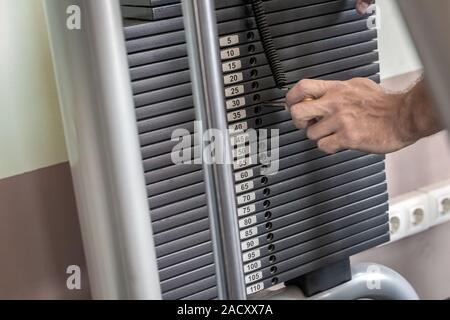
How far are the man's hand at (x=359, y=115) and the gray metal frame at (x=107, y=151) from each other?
33 centimetres

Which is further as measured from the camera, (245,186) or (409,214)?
(409,214)

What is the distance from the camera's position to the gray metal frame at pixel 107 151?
525mm

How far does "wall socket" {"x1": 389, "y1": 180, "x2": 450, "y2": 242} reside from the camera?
1.50 meters

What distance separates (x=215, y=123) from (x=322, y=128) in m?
0.32

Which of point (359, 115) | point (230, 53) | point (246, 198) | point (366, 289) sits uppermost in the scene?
point (230, 53)

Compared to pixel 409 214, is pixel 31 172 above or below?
above

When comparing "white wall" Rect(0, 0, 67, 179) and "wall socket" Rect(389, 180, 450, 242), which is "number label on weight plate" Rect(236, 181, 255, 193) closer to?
"white wall" Rect(0, 0, 67, 179)

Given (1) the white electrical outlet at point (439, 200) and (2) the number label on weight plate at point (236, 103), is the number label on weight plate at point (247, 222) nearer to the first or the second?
(2) the number label on weight plate at point (236, 103)

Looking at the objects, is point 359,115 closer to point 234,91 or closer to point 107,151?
point 234,91

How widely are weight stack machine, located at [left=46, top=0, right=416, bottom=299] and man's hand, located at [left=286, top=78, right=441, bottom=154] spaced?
11 centimetres

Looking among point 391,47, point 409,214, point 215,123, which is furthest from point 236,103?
point 409,214

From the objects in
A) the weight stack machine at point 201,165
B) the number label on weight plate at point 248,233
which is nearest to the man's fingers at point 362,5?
the weight stack machine at point 201,165

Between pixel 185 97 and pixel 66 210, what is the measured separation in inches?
11.6

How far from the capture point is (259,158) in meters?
0.96
